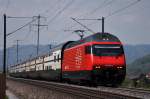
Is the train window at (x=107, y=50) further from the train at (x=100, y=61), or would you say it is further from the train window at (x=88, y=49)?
the train window at (x=88, y=49)

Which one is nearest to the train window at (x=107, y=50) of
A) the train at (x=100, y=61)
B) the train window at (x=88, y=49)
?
the train at (x=100, y=61)

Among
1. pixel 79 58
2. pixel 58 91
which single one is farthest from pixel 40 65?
pixel 58 91

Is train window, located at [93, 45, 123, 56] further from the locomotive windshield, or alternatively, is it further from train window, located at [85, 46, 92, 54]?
train window, located at [85, 46, 92, 54]

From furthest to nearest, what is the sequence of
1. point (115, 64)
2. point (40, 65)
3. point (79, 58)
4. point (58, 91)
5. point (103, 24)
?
point (40, 65), point (103, 24), point (79, 58), point (115, 64), point (58, 91)

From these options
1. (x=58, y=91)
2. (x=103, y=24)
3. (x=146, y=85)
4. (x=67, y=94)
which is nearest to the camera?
(x=67, y=94)

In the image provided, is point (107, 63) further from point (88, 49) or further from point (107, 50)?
point (88, 49)

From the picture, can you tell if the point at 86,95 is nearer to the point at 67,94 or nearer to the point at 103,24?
the point at 67,94

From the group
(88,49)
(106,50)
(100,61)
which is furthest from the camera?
(88,49)

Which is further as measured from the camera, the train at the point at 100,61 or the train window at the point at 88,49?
the train window at the point at 88,49

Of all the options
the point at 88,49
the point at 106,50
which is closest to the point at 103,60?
the point at 106,50

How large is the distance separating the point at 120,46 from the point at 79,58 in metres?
3.89

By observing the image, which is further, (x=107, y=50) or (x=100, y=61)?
(x=107, y=50)

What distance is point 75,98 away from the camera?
1048 inches

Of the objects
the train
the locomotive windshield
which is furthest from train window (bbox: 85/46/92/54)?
the locomotive windshield
